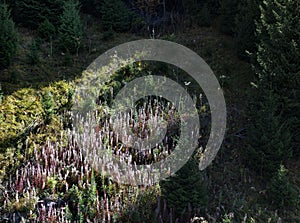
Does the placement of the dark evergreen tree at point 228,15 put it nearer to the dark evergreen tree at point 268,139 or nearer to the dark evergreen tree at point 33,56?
the dark evergreen tree at point 268,139

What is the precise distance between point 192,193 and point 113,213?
43.8 inches

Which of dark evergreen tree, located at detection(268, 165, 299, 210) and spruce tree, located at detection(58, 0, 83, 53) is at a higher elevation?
spruce tree, located at detection(58, 0, 83, 53)

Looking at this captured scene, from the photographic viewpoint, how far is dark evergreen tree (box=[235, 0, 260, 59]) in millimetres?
8273

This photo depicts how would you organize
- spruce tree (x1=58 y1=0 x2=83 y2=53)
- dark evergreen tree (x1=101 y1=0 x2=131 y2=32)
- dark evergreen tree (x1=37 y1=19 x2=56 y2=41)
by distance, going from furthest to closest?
dark evergreen tree (x1=101 y1=0 x2=131 y2=32) → dark evergreen tree (x1=37 y1=19 x2=56 y2=41) → spruce tree (x1=58 y1=0 x2=83 y2=53)

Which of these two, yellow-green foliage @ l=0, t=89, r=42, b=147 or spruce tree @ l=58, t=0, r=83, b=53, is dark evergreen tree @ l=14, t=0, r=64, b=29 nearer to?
spruce tree @ l=58, t=0, r=83, b=53

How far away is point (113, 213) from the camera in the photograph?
4.65 m

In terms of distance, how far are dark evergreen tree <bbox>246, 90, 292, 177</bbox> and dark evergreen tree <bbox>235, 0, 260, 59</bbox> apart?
245cm

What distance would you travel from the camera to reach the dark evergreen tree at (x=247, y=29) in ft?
27.1

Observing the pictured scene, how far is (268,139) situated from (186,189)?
198cm

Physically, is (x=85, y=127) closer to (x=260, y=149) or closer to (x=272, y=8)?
(x=260, y=149)

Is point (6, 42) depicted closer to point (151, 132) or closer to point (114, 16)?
point (151, 132)

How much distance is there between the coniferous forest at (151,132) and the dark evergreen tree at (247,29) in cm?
3

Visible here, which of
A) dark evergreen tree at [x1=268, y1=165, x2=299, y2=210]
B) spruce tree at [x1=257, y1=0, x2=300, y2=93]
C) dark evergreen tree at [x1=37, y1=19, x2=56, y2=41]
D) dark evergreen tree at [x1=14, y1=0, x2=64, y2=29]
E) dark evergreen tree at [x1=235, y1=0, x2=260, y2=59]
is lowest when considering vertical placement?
dark evergreen tree at [x1=268, y1=165, x2=299, y2=210]

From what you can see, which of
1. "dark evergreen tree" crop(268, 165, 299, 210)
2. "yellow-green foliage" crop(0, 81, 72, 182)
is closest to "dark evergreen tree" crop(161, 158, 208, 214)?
"dark evergreen tree" crop(268, 165, 299, 210)
